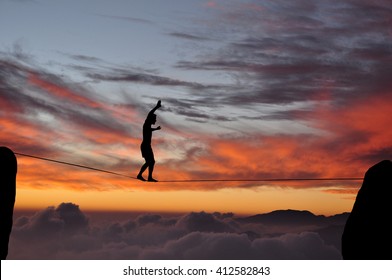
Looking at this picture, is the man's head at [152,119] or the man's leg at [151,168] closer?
the man's head at [152,119]

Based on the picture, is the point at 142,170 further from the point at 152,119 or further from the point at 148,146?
the point at 152,119

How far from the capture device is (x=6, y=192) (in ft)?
70.2

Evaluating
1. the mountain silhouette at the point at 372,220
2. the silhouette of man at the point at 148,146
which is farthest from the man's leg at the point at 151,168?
the mountain silhouette at the point at 372,220

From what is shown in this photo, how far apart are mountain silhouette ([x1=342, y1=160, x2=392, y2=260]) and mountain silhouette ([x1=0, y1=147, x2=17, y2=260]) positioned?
1285 centimetres

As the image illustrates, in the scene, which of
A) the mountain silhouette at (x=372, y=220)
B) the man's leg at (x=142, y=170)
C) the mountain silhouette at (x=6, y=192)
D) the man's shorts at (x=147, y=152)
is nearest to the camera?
the mountain silhouette at (x=372, y=220)

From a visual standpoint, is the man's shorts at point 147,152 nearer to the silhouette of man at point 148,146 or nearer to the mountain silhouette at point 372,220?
the silhouette of man at point 148,146

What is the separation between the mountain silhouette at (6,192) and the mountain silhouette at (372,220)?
1285cm

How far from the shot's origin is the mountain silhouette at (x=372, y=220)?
20.8 meters

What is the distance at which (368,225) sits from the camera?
21.3 meters

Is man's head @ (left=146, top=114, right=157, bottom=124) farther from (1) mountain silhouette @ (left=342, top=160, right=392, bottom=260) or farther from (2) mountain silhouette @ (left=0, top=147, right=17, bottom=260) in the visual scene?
(1) mountain silhouette @ (left=342, top=160, right=392, bottom=260)
